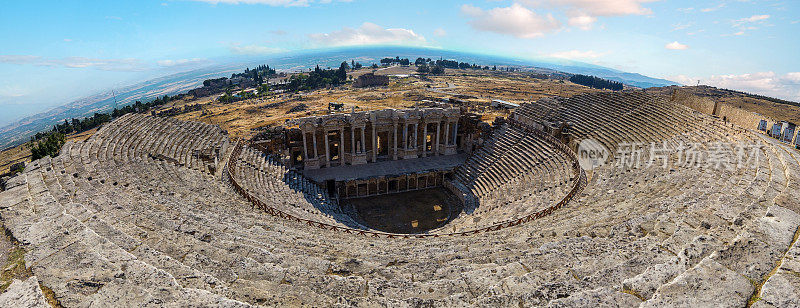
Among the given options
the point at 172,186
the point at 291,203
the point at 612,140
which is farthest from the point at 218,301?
the point at 612,140

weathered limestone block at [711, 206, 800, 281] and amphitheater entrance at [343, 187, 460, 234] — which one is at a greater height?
weathered limestone block at [711, 206, 800, 281]

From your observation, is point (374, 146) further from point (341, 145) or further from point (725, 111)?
point (725, 111)

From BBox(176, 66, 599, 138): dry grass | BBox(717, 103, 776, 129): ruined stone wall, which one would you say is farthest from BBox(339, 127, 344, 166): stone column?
BBox(717, 103, 776, 129): ruined stone wall

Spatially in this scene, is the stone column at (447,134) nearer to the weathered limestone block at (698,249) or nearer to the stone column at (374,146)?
the stone column at (374,146)

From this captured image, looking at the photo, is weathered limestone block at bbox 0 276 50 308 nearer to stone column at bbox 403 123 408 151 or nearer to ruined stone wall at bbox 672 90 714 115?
stone column at bbox 403 123 408 151

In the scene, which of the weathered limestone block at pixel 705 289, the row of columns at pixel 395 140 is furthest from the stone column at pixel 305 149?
the weathered limestone block at pixel 705 289

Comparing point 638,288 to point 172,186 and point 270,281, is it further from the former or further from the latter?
point 172,186
